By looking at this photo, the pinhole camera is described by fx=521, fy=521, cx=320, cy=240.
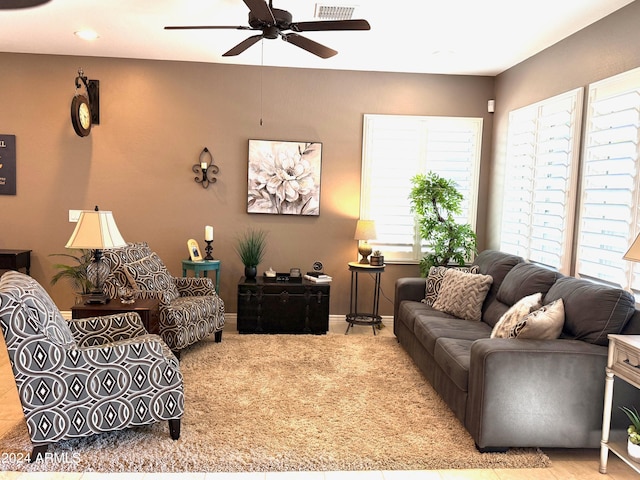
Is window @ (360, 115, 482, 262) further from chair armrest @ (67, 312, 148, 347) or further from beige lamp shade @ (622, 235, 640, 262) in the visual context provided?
beige lamp shade @ (622, 235, 640, 262)

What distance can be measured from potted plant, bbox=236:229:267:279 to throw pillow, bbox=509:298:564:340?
291cm

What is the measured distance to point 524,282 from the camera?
154 inches

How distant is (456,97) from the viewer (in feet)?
18.7

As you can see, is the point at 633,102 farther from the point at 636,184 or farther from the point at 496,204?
the point at 496,204

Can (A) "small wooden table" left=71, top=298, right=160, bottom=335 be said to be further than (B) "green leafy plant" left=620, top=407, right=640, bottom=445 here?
Yes

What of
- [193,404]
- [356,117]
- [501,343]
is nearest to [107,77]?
[356,117]

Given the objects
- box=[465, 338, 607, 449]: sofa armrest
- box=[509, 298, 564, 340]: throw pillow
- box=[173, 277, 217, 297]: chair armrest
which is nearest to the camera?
box=[465, 338, 607, 449]: sofa armrest

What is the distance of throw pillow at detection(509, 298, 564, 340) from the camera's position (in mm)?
3049

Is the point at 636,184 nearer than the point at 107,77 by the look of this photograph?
Yes

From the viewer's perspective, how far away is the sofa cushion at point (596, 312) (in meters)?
2.95

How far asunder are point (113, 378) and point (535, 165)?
3810 mm

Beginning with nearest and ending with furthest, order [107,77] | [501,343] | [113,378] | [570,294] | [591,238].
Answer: [113,378] < [501,343] < [570,294] < [591,238] < [107,77]

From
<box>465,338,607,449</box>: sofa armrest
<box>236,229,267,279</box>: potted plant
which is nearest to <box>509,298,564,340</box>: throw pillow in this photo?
<box>465,338,607,449</box>: sofa armrest

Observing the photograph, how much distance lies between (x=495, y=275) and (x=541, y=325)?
4.87 feet
